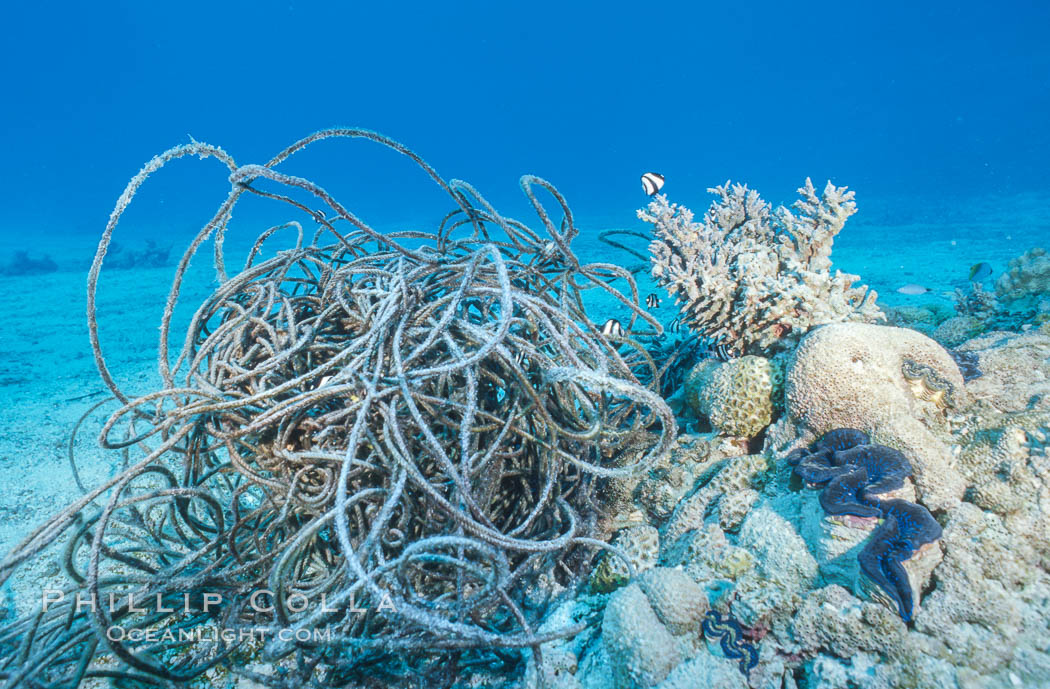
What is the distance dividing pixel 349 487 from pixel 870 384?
257cm

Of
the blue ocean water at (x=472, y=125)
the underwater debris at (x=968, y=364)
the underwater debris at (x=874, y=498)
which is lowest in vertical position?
the underwater debris at (x=874, y=498)

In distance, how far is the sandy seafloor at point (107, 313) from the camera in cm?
356

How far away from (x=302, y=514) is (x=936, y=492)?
2.85 metres

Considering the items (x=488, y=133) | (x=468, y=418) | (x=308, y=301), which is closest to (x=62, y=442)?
(x=308, y=301)

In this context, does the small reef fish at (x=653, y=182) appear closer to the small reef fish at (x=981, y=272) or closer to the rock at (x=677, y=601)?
the small reef fish at (x=981, y=272)

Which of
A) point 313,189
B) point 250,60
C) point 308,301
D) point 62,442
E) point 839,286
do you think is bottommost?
point 62,442

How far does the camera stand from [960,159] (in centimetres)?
4978

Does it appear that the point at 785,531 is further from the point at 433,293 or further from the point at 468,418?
the point at 433,293

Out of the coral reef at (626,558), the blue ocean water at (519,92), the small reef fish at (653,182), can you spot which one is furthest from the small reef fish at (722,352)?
the blue ocean water at (519,92)

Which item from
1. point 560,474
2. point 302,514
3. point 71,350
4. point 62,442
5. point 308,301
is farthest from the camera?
point 71,350

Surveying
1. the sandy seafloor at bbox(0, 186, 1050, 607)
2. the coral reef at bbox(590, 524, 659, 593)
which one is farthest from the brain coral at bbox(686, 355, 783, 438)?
the sandy seafloor at bbox(0, 186, 1050, 607)

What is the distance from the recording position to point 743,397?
2.70 m

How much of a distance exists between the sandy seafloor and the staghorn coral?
2.77 meters

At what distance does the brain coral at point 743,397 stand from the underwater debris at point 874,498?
0.44m
